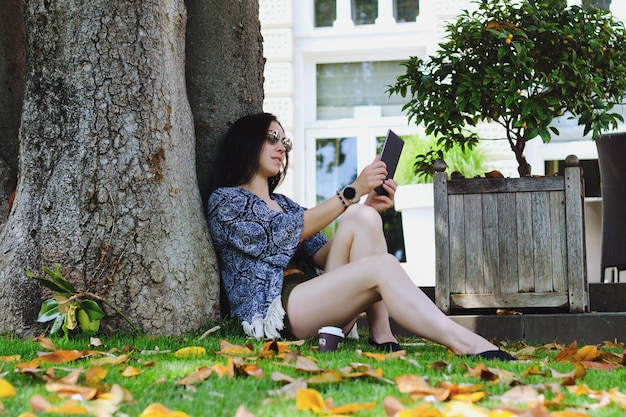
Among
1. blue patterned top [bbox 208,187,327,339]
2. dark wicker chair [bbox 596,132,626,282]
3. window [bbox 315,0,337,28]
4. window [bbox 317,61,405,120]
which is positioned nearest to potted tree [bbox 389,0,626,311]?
blue patterned top [bbox 208,187,327,339]

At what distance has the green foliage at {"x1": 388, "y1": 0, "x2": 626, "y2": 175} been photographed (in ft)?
13.9

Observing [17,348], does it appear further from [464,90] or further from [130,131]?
[464,90]

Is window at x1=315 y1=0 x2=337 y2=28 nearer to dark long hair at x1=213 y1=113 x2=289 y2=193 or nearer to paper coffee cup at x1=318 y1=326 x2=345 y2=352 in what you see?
dark long hair at x1=213 y1=113 x2=289 y2=193

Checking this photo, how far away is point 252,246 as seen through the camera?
11.5 feet

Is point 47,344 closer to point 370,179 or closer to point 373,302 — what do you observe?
point 373,302

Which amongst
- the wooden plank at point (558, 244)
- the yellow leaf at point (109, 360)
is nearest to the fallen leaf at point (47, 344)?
the yellow leaf at point (109, 360)

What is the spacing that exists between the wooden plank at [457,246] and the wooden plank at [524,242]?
0.24 metres

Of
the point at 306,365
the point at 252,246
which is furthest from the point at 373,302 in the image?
the point at 306,365

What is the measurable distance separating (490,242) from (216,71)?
155cm

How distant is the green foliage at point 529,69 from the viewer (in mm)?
4250

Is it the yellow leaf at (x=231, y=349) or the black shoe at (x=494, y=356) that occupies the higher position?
the yellow leaf at (x=231, y=349)

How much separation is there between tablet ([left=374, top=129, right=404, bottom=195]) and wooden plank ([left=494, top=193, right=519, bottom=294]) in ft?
2.37

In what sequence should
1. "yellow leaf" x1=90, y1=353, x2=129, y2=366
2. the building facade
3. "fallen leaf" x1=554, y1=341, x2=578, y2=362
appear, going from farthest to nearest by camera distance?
the building facade, "fallen leaf" x1=554, y1=341, x2=578, y2=362, "yellow leaf" x1=90, y1=353, x2=129, y2=366

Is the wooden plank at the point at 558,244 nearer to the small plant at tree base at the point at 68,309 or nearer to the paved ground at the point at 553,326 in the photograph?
the paved ground at the point at 553,326
